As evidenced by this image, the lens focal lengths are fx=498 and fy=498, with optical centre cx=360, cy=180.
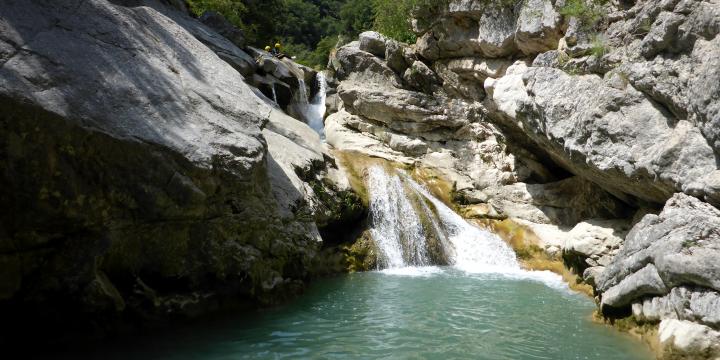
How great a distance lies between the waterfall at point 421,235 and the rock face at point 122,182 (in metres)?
4.82

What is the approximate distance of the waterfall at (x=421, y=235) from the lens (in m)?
14.5

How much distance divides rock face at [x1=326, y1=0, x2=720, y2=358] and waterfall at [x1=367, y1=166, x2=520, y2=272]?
4.53ft

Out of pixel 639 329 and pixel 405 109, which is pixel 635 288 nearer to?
pixel 639 329

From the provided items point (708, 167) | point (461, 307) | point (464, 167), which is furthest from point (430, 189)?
point (708, 167)

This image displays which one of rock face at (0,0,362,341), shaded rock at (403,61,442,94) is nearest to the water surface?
rock face at (0,0,362,341)

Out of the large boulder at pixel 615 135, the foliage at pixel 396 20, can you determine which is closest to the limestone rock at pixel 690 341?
the large boulder at pixel 615 135

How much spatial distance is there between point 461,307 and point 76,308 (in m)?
6.71

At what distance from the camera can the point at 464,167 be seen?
19.3m

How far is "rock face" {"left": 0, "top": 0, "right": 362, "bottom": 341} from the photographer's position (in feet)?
21.5

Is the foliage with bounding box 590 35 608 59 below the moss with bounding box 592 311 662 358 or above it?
above

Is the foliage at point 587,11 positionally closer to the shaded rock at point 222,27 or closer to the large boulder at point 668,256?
the large boulder at point 668,256

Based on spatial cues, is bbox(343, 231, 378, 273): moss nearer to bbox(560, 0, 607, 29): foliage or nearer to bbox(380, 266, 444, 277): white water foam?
bbox(380, 266, 444, 277): white water foam

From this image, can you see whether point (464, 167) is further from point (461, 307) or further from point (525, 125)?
point (461, 307)

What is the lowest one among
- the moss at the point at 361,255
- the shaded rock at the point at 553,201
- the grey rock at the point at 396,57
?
the moss at the point at 361,255
